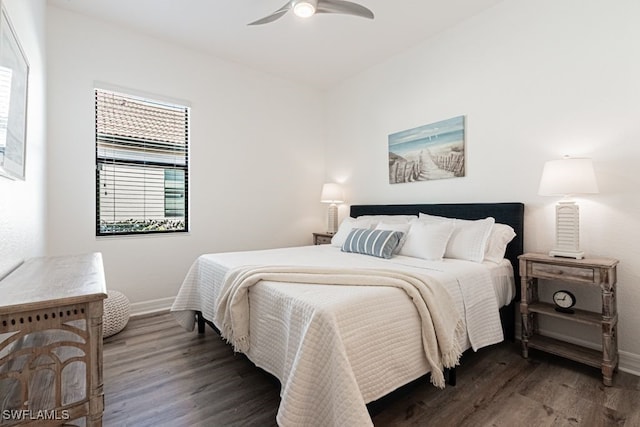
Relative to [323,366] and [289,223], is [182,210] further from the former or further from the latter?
[323,366]

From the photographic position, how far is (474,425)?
163 centimetres

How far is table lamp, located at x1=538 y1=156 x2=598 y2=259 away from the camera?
213 centimetres

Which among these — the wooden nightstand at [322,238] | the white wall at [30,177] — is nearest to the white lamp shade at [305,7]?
the white wall at [30,177]

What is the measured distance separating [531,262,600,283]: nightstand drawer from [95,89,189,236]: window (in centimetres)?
345

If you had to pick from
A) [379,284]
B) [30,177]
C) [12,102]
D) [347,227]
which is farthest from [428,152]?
[30,177]

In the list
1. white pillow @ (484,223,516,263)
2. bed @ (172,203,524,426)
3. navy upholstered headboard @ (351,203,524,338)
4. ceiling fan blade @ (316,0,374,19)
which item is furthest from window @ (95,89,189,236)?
white pillow @ (484,223,516,263)

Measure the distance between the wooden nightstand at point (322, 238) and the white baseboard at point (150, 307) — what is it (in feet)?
6.43

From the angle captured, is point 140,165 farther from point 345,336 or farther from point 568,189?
point 568,189

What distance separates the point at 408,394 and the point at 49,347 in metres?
1.77

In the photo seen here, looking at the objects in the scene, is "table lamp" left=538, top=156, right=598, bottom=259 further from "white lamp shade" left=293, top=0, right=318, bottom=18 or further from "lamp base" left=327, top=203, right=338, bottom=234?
"lamp base" left=327, top=203, right=338, bottom=234

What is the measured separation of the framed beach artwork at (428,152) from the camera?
3160 millimetres

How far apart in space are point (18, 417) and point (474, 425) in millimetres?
1957

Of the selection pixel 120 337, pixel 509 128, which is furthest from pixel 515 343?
pixel 120 337

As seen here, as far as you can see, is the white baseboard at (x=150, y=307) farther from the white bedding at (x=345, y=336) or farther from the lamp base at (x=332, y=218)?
the lamp base at (x=332, y=218)
